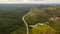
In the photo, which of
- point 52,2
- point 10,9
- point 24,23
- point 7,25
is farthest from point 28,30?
point 52,2

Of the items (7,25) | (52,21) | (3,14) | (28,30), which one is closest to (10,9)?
(3,14)

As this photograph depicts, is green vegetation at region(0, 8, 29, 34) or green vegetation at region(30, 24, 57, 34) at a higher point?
green vegetation at region(0, 8, 29, 34)

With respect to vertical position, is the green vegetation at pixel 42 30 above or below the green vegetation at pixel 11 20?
below

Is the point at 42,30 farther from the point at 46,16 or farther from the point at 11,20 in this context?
the point at 11,20

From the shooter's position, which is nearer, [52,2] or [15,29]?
[15,29]

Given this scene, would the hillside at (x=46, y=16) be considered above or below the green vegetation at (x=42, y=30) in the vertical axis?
above

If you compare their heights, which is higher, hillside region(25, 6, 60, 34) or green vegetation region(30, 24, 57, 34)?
hillside region(25, 6, 60, 34)

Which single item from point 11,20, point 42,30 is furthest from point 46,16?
point 11,20

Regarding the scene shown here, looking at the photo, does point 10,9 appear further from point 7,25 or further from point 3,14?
point 7,25

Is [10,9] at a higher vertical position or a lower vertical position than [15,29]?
higher

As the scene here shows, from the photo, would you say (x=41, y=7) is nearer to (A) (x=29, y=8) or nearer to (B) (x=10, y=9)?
(A) (x=29, y=8)
